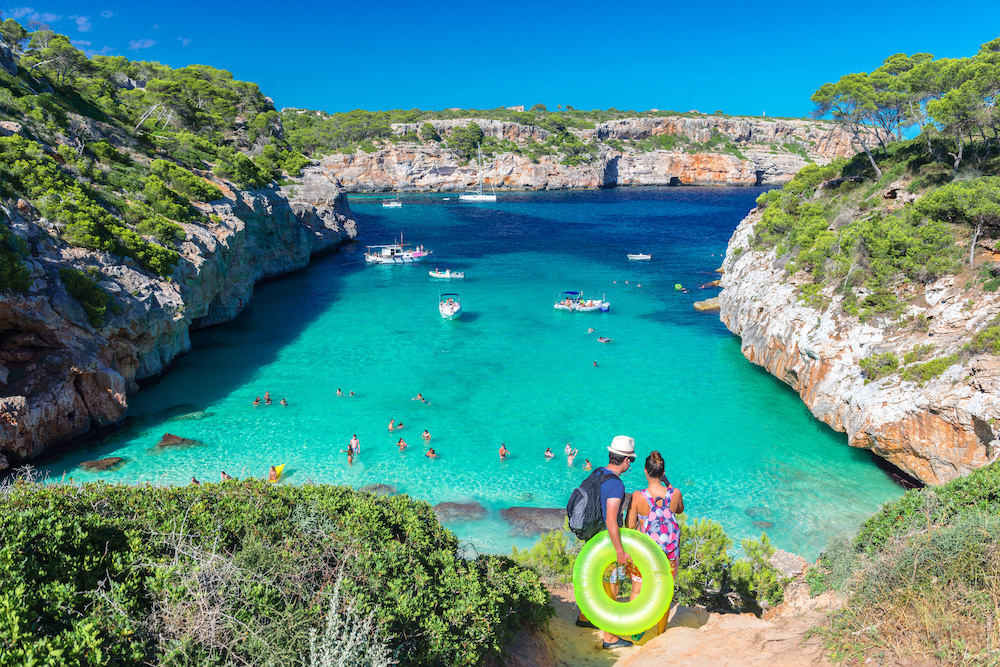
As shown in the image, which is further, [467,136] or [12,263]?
[467,136]

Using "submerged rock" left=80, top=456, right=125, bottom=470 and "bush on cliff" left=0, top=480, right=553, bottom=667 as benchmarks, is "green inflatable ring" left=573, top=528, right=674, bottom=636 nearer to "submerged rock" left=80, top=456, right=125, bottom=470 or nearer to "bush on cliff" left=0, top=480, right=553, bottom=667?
"bush on cliff" left=0, top=480, right=553, bottom=667

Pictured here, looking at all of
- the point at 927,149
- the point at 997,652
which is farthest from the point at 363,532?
the point at 927,149

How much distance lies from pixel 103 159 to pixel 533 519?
99.4ft

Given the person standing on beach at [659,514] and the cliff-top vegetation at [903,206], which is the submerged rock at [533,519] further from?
the cliff-top vegetation at [903,206]

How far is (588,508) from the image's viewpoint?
6.22 meters

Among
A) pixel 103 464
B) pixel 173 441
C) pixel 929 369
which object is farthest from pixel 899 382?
pixel 103 464

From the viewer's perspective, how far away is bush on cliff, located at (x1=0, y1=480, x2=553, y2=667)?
187 inches

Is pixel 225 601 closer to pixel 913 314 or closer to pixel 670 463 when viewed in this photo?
pixel 670 463

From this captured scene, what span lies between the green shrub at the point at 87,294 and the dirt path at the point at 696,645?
20.2 meters

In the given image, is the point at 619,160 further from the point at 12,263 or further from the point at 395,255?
the point at 12,263

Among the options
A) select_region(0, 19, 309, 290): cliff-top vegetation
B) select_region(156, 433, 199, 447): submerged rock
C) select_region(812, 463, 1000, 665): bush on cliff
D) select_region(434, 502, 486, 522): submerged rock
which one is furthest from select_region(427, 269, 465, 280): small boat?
select_region(812, 463, 1000, 665): bush on cliff

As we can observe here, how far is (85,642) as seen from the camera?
4344mm

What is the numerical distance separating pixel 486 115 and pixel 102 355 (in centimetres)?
13436

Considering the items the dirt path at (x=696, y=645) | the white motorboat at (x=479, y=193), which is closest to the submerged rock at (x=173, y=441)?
the dirt path at (x=696, y=645)
